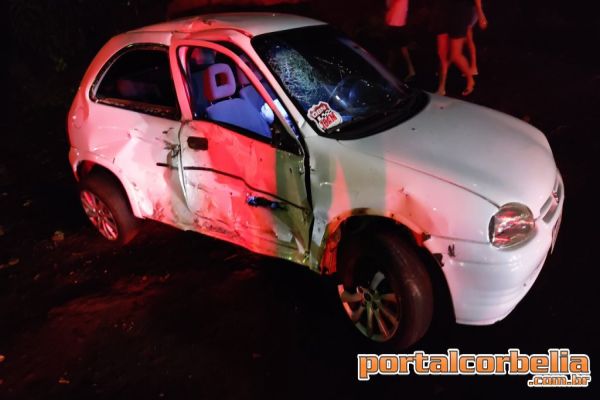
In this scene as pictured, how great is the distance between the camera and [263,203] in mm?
3338

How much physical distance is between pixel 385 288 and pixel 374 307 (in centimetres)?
16

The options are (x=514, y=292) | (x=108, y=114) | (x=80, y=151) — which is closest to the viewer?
(x=514, y=292)

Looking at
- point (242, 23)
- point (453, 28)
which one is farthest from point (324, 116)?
point (453, 28)

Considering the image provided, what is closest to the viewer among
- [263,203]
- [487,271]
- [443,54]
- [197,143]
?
[487,271]

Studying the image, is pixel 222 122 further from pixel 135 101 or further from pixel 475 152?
pixel 475 152

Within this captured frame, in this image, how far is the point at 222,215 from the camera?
11.8ft

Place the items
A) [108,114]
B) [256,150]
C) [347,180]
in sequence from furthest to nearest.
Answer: [108,114] → [256,150] → [347,180]

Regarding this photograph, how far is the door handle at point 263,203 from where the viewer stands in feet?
10.7

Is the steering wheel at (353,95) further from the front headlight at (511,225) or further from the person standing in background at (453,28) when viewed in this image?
the person standing in background at (453,28)

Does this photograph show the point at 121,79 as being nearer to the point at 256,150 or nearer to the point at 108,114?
the point at 108,114

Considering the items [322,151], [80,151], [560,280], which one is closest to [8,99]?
[80,151]

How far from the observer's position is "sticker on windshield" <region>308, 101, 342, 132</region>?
122 inches

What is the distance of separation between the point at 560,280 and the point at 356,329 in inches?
58.5

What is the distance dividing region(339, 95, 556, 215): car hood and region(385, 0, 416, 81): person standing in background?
3.47 m
